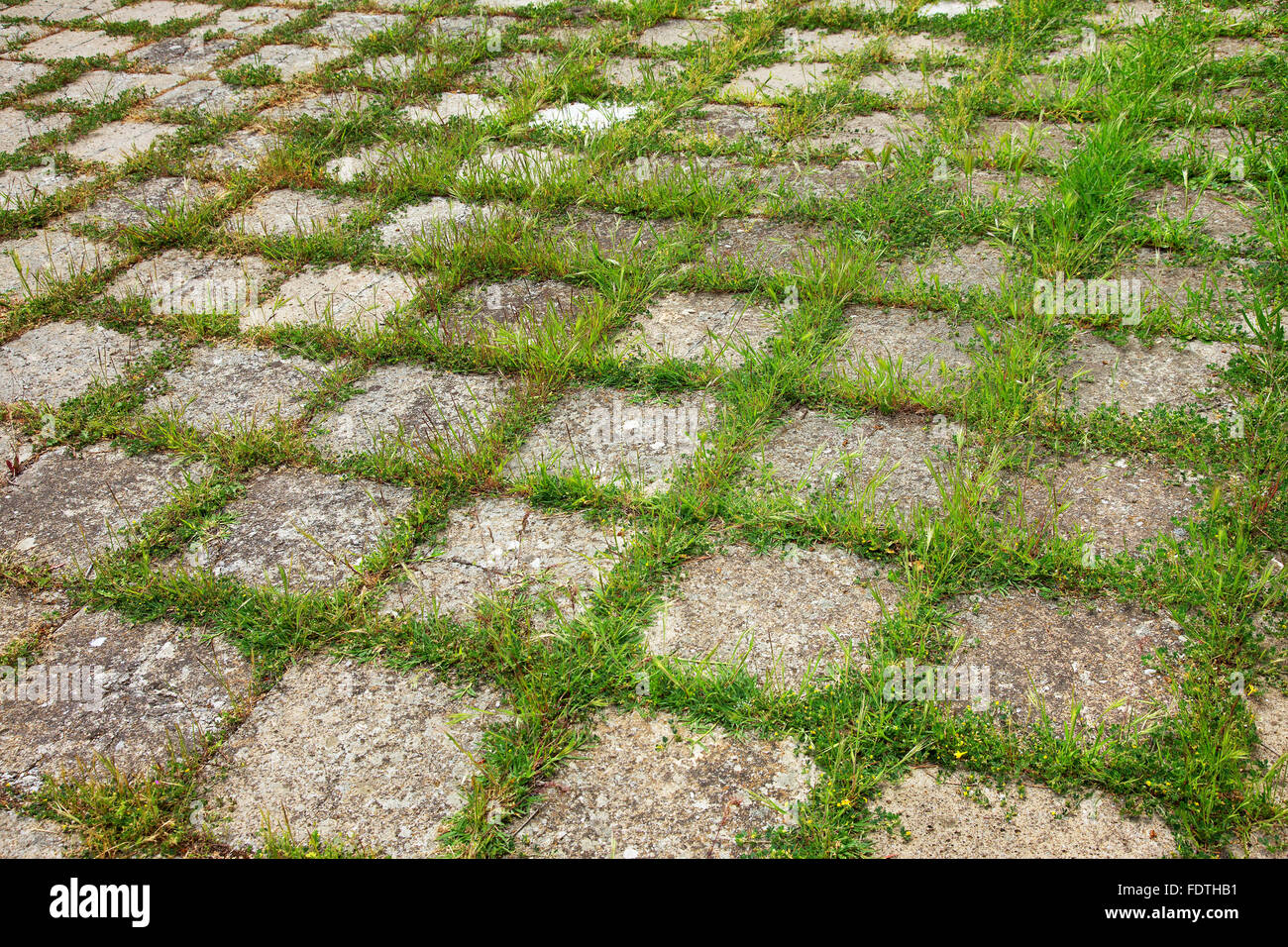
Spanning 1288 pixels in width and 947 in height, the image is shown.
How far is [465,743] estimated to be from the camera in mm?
2088

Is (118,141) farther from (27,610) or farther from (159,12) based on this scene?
(27,610)

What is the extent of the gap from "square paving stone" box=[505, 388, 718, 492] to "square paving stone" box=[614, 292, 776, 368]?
0.21 metres

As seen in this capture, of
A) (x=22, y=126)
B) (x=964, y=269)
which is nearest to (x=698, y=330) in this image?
(x=964, y=269)

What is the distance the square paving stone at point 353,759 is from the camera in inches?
76.8

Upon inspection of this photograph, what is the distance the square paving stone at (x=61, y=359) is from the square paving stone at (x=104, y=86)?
7.78 feet

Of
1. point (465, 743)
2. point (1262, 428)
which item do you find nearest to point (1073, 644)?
point (1262, 428)

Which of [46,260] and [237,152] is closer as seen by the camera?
[46,260]

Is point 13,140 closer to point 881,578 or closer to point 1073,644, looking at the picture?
point 881,578

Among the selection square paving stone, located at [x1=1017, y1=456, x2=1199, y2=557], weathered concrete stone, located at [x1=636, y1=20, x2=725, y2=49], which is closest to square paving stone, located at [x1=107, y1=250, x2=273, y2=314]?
weathered concrete stone, located at [x1=636, y1=20, x2=725, y2=49]

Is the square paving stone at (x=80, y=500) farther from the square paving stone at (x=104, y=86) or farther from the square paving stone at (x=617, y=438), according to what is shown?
the square paving stone at (x=104, y=86)

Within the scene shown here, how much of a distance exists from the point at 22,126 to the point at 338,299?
9.38 ft

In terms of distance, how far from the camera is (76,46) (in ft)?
19.6

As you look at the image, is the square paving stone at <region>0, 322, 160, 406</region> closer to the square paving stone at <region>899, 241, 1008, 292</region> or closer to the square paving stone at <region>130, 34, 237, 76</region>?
the square paving stone at <region>130, 34, 237, 76</region>

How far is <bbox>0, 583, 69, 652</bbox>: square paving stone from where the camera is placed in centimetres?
244
